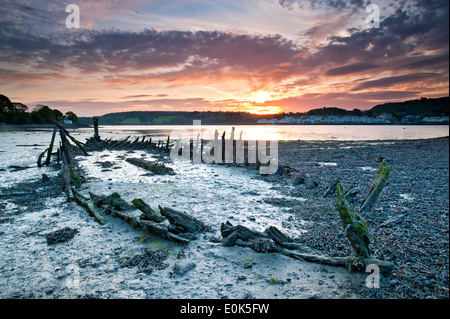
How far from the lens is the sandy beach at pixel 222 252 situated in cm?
428

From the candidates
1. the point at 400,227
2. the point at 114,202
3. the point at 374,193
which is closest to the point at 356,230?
the point at 400,227

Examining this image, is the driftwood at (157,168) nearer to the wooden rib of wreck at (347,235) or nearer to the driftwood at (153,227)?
the driftwood at (153,227)

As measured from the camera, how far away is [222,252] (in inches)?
226

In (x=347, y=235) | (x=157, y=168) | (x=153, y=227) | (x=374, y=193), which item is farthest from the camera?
(x=157, y=168)

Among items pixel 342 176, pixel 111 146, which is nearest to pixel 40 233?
pixel 342 176

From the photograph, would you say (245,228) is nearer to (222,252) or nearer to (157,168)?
(222,252)

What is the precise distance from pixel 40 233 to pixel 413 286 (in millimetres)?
9334

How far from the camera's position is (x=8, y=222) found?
7637 millimetres

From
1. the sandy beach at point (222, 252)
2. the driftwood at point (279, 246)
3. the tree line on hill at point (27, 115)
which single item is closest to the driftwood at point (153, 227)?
the sandy beach at point (222, 252)
